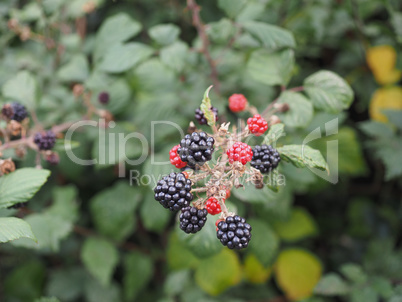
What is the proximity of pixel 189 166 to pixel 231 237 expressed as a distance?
362 mm

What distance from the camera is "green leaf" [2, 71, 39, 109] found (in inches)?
92.4

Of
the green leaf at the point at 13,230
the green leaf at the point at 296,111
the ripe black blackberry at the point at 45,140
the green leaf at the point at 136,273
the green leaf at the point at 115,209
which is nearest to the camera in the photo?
the green leaf at the point at 13,230

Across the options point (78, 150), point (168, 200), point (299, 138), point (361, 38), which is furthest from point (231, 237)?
point (361, 38)

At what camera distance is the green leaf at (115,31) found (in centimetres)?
254

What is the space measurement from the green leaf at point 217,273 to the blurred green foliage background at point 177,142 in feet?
0.04

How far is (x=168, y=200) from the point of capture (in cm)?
130

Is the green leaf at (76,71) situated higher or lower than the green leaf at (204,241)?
higher

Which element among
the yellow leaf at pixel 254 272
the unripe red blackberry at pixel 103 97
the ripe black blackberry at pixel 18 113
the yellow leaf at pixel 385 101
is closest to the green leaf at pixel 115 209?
the unripe red blackberry at pixel 103 97

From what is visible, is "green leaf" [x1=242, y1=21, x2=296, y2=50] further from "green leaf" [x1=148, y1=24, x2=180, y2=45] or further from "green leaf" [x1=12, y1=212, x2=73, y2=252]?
"green leaf" [x1=12, y1=212, x2=73, y2=252]

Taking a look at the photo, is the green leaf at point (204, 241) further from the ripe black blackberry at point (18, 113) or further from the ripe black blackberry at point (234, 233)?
the ripe black blackberry at point (18, 113)

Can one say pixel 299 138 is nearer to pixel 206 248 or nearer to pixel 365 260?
pixel 206 248

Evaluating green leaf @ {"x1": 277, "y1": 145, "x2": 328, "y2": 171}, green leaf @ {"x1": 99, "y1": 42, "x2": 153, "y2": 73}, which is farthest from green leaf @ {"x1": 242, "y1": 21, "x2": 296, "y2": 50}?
green leaf @ {"x1": 277, "y1": 145, "x2": 328, "y2": 171}

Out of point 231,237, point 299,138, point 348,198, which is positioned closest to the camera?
point 231,237

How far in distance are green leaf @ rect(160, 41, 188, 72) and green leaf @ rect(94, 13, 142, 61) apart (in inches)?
14.7
